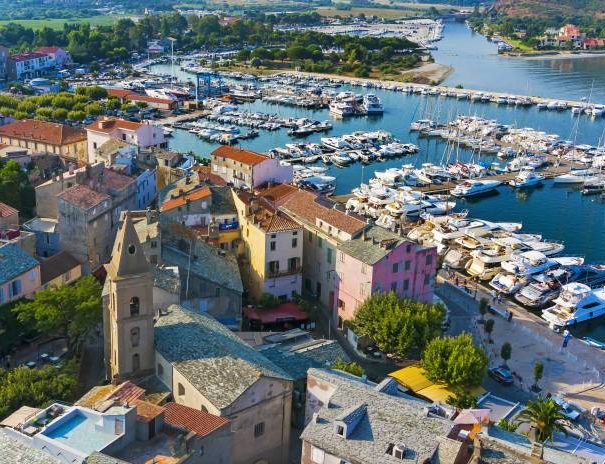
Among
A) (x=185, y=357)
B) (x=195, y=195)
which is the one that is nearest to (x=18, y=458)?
(x=185, y=357)

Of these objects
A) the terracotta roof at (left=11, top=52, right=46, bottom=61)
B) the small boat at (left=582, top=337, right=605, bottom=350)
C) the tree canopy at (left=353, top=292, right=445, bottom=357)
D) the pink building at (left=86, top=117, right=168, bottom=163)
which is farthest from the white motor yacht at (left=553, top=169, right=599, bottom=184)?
the terracotta roof at (left=11, top=52, right=46, bottom=61)

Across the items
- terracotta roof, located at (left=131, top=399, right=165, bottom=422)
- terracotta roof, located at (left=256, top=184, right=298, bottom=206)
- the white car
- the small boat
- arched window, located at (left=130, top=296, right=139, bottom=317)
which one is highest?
arched window, located at (left=130, top=296, right=139, bottom=317)

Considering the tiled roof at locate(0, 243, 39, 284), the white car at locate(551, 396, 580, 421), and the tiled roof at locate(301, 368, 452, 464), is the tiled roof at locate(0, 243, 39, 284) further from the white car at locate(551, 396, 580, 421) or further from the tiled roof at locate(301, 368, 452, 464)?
the white car at locate(551, 396, 580, 421)

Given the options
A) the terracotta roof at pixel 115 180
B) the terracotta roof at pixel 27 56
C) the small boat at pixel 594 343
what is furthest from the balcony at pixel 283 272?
the terracotta roof at pixel 27 56

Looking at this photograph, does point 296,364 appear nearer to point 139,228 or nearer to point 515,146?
point 139,228

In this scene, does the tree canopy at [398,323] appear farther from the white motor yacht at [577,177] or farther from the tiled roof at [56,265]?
the white motor yacht at [577,177]

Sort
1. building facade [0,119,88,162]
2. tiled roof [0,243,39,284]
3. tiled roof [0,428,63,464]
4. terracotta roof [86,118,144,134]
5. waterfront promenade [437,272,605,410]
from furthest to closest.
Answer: terracotta roof [86,118,144,134] < building facade [0,119,88,162] < tiled roof [0,243,39,284] < waterfront promenade [437,272,605,410] < tiled roof [0,428,63,464]
